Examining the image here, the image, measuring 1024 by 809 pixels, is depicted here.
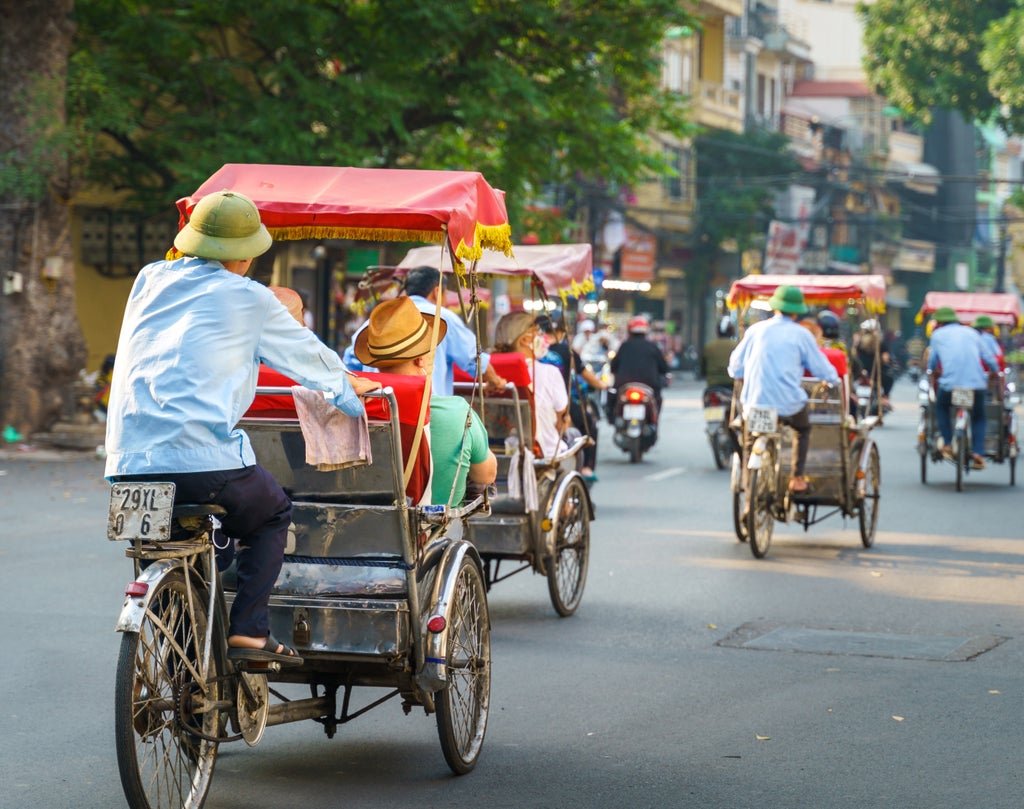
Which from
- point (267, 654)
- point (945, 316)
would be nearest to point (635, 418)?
point (945, 316)

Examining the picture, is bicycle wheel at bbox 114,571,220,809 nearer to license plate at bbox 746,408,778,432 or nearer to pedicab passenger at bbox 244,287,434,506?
pedicab passenger at bbox 244,287,434,506

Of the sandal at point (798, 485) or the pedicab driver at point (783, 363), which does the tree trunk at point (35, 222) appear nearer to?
the pedicab driver at point (783, 363)

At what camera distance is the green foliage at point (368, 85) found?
19.9 m

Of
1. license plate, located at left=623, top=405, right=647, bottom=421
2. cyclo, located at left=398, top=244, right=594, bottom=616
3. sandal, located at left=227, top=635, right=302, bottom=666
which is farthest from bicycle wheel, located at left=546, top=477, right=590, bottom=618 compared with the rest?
license plate, located at left=623, top=405, right=647, bottom=421

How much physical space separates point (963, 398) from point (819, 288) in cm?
363

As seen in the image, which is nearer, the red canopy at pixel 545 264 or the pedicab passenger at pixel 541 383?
the pedicab passenger at pixel 541 383

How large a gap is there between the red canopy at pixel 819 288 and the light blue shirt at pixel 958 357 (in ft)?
8.59

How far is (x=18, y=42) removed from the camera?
18484 millimetres

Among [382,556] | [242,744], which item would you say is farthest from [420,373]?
[242,744]

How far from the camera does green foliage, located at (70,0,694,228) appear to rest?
19.9m

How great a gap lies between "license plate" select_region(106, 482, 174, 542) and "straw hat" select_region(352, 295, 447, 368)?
1.60 m

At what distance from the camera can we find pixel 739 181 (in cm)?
5341

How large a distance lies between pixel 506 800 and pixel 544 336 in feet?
28.3

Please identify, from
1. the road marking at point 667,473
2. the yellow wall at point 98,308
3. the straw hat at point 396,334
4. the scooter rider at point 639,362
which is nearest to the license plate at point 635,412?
the scooter rider at point 639,362
